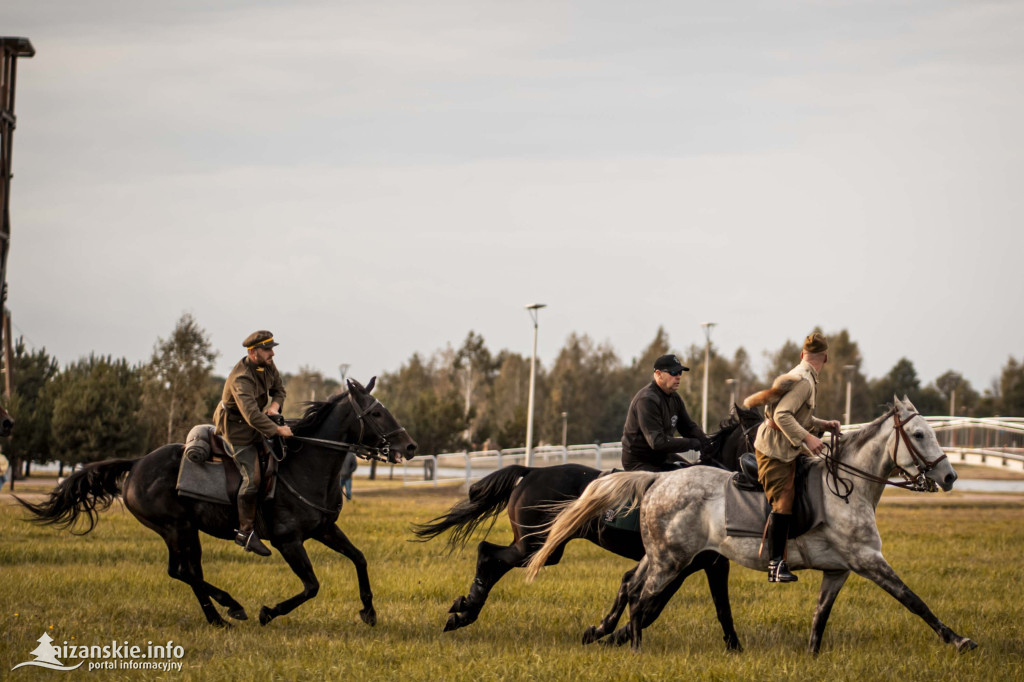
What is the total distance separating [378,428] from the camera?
1023 centimetres

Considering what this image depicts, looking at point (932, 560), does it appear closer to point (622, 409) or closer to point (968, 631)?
point (968, 631)

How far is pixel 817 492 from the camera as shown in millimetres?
8680

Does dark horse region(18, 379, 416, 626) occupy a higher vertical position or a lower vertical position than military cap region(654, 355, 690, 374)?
lower

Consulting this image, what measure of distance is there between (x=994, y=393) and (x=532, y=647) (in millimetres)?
137184

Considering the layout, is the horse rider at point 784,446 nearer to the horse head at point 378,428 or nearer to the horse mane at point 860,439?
the horse mane at point 860,439

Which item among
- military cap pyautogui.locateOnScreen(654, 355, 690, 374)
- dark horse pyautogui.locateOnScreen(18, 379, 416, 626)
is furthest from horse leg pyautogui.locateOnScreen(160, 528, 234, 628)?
military cap pyautogui.locateOnScreen(654, 355, 690, 374)

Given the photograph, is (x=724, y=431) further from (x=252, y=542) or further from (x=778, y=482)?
(x=252, y=542)

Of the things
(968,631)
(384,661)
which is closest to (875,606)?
(968,631)

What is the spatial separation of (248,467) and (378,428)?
1255 mm

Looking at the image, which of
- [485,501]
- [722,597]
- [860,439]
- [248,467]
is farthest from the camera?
[485,501]

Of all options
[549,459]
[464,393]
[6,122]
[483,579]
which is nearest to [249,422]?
[483,579]

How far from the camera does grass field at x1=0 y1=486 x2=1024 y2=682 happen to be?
7.92 m

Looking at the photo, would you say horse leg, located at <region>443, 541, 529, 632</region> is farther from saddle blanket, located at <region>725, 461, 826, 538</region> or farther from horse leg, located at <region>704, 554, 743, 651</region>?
saddle blanket, located at <region>725, 461, 826, 538</region>

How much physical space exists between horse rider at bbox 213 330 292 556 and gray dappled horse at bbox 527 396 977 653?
2731mm
